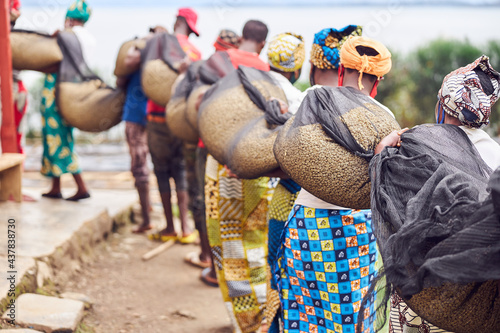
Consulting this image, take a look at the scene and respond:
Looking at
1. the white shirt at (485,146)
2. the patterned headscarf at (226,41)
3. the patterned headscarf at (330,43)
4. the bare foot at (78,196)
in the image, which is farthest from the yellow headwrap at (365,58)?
the bare foot at (78,196)

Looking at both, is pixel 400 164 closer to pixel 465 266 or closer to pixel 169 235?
pixel 465 266

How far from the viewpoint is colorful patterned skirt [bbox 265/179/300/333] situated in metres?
2.76

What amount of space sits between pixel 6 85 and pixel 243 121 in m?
2.80

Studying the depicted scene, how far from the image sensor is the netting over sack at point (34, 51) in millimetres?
4785

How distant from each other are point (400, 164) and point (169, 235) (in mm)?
4338

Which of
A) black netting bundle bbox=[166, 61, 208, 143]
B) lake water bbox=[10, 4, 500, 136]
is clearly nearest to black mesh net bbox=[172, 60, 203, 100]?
black netting bundle bbox=[166, 61, 208, 143]

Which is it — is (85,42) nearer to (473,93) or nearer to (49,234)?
(49,234)

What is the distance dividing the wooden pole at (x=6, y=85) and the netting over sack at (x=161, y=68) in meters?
1.11

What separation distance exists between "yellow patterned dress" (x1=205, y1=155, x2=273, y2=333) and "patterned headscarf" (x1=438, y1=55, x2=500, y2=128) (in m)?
1.85

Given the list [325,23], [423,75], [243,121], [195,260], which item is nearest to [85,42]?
[195,260]

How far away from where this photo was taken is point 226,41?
415cm

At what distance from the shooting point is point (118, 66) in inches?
200

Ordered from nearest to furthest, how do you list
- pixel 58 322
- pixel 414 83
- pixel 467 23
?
pixel 58 322 < pixel 414 83 < pixel 467 23

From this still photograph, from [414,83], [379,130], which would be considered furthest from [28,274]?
[414,83]
